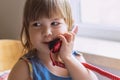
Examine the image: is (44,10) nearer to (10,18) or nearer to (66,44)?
(66,44)

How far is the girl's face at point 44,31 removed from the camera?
2.34ft

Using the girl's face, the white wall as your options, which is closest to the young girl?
the girl's face

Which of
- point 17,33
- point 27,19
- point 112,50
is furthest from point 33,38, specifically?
point 17,33

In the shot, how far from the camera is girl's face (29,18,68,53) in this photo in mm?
714

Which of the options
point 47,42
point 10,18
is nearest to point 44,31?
point 47,42

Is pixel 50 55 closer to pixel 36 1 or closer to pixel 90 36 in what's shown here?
pixel 36 1

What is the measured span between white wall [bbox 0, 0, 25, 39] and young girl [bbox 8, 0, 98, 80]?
0.68 metres

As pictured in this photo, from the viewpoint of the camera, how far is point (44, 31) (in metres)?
0.71

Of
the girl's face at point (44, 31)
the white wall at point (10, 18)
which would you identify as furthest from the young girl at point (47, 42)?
the white wall at point (10, 18)

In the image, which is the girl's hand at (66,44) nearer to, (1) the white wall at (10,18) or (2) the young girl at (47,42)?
(2) the young girl at (47,42)

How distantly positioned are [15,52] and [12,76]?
0.62 m

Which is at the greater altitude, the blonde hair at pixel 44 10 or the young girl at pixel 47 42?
the blonde hair at pixel 44 10

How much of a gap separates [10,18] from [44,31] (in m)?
0.86

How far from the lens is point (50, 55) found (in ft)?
2.39
